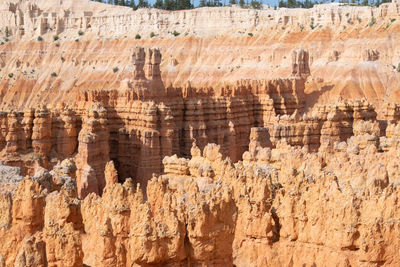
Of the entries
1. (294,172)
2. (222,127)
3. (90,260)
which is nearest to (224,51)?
(222,127)

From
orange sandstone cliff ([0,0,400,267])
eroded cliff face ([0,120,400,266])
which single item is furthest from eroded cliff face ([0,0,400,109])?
eroded cliff face ([0,120,400,266])

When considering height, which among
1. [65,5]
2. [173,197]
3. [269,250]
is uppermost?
[65,5]

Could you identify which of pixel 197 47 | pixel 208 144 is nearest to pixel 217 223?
pixel 208 144

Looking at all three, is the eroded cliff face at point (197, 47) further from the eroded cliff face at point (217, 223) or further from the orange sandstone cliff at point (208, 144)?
the eroded cliff face at point (217, 223)

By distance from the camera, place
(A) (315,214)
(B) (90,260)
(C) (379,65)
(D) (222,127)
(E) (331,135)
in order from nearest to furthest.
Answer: (B) (90,260)
(A) (315,214)
(E) (331,135)
(D) (222,127)
(C) (379,65)

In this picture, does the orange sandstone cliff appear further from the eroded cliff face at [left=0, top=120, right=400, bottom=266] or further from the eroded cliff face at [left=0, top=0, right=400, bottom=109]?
the eroded cliff face at [left=0, top=0, right=400, bottom=109]

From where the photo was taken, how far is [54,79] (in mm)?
89500

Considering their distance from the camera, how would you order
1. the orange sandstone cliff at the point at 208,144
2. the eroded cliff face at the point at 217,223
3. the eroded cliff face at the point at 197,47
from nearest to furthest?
the eroded cliff face at the point at 217,223
the orange sandstone cliff at the point at 208,144
the eroded cliff face at the point at 197,47

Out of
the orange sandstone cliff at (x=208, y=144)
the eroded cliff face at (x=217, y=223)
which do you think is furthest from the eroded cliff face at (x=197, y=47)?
the eroded cliff face at (x=217, y=223)

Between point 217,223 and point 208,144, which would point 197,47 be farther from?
point 217,223

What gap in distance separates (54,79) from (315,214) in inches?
3065

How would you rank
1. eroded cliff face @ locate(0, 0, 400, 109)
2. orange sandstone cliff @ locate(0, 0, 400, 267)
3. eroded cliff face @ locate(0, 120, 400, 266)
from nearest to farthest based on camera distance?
eroded cliff face @ locate(0, 120, 400, 266) → orange sandstone cliff @ locate(0, 0, 400, 267) → eroded cliff face @ locate(0, 0, 400, 109)

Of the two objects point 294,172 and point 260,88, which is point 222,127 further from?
point 294,172

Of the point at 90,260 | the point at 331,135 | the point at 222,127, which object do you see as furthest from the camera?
the point at 222,127
